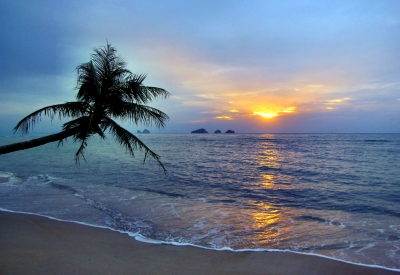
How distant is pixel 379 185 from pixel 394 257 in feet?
37.4

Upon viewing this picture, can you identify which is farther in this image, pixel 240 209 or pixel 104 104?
pixel 240 209

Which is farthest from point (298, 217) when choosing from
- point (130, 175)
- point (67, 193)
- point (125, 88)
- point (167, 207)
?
point (130, 175)

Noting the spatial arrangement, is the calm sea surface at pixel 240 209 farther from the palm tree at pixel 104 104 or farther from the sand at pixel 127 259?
the palm tree at pixel 104 104

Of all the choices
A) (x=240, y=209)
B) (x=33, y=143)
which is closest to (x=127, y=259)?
(x=33, y=143)

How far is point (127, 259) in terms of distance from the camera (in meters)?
5.68

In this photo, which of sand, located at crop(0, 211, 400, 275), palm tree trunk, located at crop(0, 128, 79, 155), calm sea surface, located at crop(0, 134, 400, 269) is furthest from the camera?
calm sea surface, located at crop(0, 134, 400, 269)

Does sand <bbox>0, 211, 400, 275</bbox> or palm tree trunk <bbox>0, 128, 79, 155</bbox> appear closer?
sand <bbox>0, 211, 400, 275</bbox>

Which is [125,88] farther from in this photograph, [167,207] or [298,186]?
[298,186]

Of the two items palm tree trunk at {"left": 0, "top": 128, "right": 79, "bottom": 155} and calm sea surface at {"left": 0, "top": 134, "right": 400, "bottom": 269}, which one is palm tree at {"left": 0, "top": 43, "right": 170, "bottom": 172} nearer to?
palm tree trunk at {"left": 0, "top": 128, "right": 79, "bottom": 155}

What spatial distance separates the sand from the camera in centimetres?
520

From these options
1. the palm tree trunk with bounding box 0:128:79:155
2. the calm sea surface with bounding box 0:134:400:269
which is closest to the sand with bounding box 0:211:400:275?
the calm sea surface with bounding box 0:134:400:269

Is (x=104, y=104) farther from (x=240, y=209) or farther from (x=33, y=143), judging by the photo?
(x=240, y=209)

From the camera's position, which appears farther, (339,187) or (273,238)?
(339,187)

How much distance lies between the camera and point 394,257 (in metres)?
6.10
